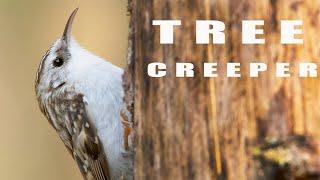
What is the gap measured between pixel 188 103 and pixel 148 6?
1.25ft

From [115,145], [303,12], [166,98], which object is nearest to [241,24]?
[303,12]

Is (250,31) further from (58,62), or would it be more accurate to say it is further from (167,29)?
(58,62)

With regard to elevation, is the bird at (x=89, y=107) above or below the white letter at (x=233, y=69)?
below

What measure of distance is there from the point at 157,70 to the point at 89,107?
1192 millimetres

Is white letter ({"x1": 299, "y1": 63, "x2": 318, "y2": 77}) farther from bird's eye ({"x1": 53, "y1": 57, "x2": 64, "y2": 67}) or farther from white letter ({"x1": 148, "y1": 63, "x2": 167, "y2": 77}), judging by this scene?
bird's eye ({"x1": 53, "y1": 57, "x2": 64, "y2": 67})

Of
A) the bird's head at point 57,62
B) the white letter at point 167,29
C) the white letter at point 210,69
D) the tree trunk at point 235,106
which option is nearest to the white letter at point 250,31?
the tree trunk at point 235,106

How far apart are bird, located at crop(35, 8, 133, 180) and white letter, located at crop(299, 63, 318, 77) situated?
52.6 inches

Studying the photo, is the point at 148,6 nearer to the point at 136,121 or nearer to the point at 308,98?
the point at 136,121

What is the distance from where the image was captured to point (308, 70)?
8.11ft

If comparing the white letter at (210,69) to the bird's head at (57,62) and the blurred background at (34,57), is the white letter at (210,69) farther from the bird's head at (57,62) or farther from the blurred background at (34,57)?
the blurred background at (34,57)

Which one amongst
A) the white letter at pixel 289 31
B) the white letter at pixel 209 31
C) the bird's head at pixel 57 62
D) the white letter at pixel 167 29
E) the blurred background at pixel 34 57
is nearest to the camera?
the white letter at pixel 289 31

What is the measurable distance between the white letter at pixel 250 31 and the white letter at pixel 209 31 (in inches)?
2.7

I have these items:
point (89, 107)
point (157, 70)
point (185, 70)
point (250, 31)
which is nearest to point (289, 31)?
point (250, 31)

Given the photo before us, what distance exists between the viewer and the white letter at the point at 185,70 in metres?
2.64
